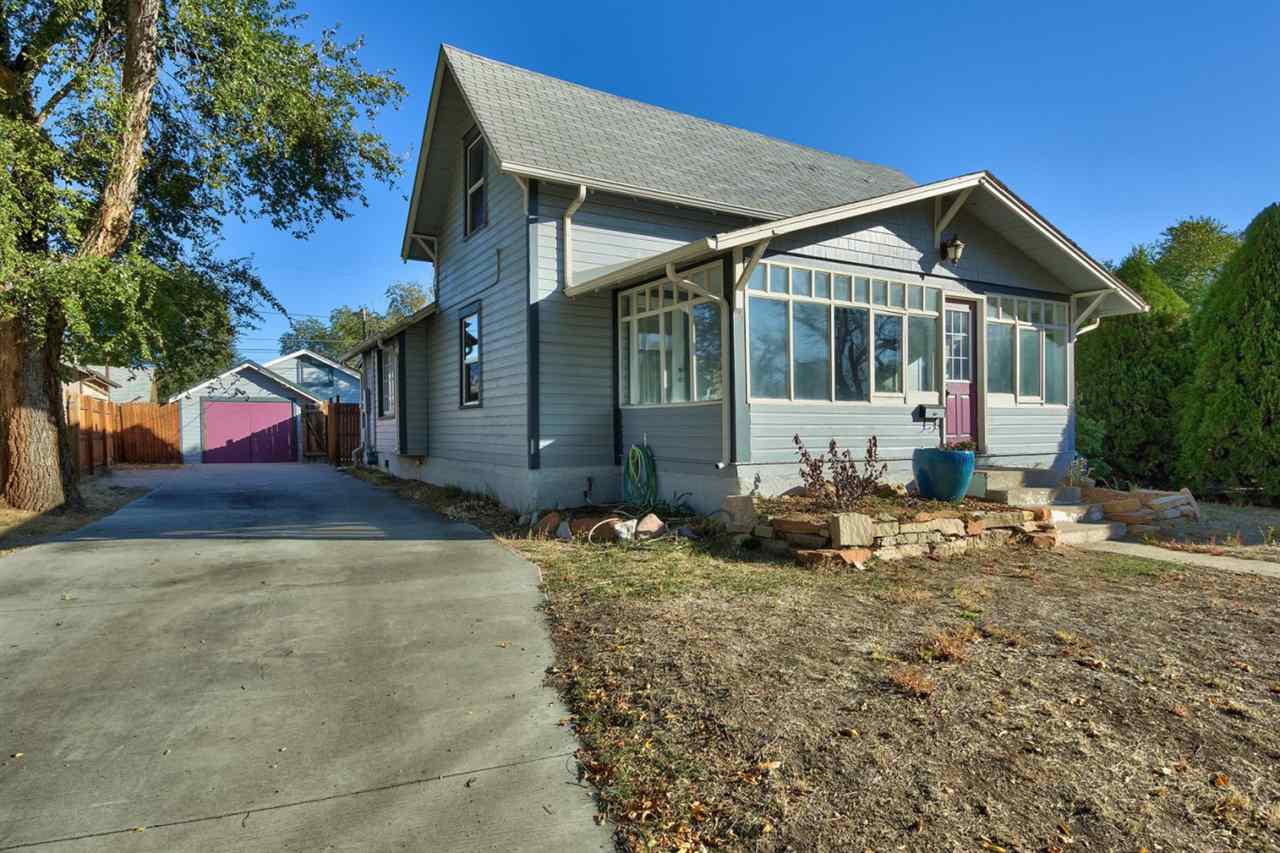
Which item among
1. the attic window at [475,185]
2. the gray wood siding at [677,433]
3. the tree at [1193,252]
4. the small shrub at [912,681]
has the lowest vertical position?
the small shrub at [912,681]

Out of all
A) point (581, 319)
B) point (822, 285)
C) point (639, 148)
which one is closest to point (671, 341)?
point (581, 319)

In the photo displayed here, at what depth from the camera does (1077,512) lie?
27.7ft

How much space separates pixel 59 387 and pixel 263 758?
1107cm

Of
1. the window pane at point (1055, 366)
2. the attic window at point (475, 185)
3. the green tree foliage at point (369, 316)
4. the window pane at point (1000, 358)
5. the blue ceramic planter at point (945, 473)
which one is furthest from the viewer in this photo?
the green tree foliage at point (369, 316)

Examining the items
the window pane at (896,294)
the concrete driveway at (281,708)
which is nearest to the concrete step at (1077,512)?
the window pane at (896,294)

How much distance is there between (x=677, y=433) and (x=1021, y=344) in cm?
596

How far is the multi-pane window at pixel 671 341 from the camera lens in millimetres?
8203

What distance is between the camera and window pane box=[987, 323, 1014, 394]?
10.4 meters

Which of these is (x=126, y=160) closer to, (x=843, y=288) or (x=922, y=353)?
(x=843, y=288)

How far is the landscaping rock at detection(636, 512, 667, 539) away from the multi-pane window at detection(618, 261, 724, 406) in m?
1.61

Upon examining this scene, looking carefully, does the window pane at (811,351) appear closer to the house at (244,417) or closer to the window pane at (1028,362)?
the window pane at (1028,362)

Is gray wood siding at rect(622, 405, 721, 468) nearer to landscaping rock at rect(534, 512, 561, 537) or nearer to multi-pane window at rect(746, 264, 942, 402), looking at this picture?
multi-pane window at rect(746, 264, 942, 402)

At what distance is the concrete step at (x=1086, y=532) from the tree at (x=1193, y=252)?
23.5 metres

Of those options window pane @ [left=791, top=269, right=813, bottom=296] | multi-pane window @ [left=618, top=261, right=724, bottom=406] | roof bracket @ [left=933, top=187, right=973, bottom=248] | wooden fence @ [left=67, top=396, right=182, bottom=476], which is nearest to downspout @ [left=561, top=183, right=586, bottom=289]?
multi-pane window @ [left=618, top=261, right=724, bottom=406]
